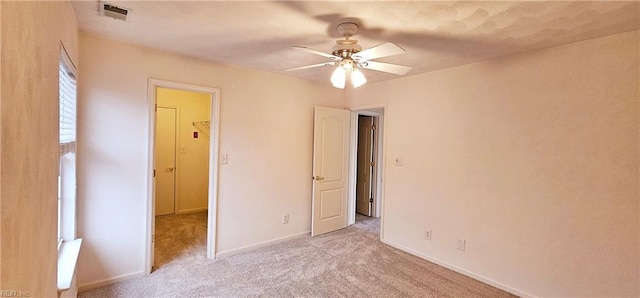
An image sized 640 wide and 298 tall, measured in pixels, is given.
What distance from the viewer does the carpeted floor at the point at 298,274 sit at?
8.22ft

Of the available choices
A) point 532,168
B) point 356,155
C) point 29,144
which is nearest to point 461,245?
point 532,168

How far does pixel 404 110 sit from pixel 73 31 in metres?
3.30

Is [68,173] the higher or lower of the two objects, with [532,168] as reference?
lower

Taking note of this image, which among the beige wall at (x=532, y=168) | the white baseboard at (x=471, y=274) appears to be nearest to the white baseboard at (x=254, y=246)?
the white baseboard at (x=471, y=274)

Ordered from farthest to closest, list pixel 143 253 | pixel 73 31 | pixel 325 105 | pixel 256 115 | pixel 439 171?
pixel 325 105
pixel 256 115
pixel 439 171
pixel 143 253
pixel 73 31

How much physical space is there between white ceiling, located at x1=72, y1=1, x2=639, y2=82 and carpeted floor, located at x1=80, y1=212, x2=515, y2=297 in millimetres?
2228

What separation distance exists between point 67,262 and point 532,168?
3731 mm

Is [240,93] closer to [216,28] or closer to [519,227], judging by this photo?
[216,28]

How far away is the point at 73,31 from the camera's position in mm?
2047

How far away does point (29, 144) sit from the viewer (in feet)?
3.35

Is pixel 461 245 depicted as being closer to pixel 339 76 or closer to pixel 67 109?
pixel 339 76

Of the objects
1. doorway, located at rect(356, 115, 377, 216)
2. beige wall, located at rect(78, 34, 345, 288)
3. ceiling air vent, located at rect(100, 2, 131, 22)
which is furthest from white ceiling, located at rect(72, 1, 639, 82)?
doorway, located at rect(356, 115, 377, 216)

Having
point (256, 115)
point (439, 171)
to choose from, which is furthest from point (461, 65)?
point (256, 115)

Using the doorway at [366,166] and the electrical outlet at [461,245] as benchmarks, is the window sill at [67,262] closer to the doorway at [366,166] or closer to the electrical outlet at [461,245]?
the electrical outlet at [461,245]
